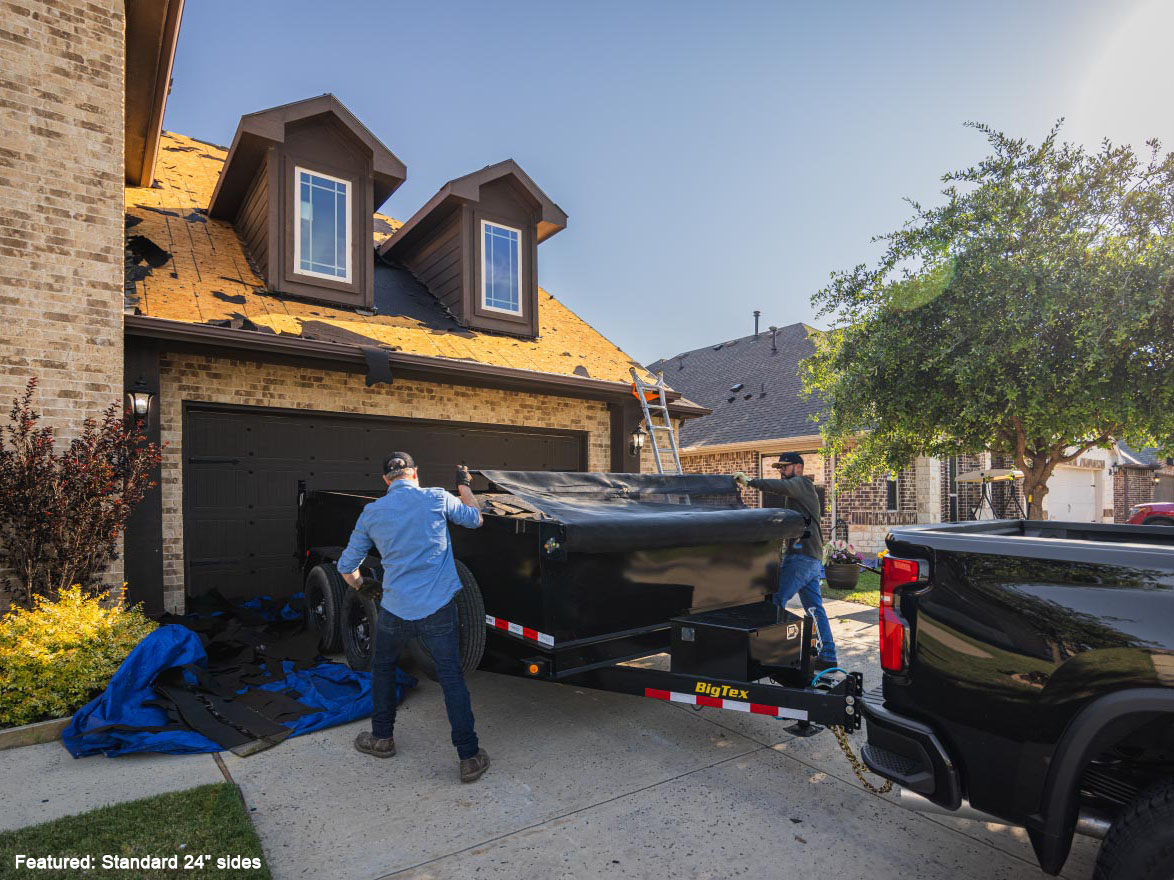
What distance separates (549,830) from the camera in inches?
125

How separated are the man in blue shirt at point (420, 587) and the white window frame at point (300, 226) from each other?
5528mm

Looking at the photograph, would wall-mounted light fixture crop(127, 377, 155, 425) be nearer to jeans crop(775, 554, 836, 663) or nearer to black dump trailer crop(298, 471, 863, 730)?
black dump trailer crop(298, 471, 863, 730)

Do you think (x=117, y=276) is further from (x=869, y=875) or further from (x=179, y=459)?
(x=869, y=875)

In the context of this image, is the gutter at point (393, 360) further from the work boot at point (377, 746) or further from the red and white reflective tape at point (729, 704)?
the red and white reflective tape at point (729, 704)

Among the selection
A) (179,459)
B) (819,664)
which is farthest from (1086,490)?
(179,459)

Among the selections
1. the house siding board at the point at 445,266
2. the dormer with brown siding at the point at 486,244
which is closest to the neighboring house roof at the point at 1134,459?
the dormer with brown siding at the point at 486,244

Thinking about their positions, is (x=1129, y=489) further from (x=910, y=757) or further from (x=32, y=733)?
(x=32, y=733)

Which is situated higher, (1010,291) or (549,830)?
(1010,291)

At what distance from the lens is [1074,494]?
67.9 ft

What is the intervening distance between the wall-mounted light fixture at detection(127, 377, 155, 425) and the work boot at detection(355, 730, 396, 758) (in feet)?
12.9

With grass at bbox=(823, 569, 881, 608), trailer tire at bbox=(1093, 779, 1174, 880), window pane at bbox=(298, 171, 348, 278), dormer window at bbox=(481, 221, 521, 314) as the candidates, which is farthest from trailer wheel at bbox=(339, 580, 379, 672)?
grass at bbox=(823, 569, 881, 608)

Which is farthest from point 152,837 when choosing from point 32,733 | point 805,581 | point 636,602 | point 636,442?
point 636,442

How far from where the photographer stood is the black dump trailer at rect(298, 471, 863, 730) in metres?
3.54

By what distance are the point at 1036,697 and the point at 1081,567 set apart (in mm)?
463
